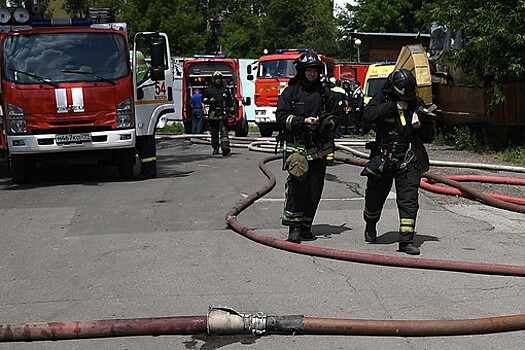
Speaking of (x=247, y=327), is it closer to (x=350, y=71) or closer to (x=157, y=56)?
(x=157, y=56)

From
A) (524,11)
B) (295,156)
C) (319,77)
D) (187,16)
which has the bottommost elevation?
(295,156)

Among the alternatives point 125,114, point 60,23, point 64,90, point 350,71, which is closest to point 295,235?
point 125,114

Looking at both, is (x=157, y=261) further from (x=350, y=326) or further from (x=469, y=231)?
(x=469, y=231)

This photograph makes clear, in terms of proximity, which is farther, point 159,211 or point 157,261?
point 159,211

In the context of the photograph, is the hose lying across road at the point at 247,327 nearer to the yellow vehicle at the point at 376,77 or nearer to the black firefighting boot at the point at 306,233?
the black firefighting boot at the point at 306,233

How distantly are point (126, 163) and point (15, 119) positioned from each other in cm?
201

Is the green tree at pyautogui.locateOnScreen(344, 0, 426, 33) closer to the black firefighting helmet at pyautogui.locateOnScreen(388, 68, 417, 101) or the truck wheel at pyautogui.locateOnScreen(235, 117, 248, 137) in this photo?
the truck wheel at pyautogui.locateOnScreen(235, 117, 248, 137)

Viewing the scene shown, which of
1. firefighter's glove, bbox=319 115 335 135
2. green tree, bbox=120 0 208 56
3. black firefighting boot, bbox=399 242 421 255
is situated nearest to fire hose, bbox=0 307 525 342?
black firefighting boot, bbox=399 242 421 255

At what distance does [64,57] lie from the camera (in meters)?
12.2

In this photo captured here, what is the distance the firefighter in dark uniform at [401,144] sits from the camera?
7160 millimetres

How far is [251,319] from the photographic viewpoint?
4965 millimetres

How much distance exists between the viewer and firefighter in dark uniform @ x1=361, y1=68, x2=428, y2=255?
7.16 metres

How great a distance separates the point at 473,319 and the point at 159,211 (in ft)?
18.4

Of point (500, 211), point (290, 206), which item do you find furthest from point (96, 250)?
point (500, 211)
